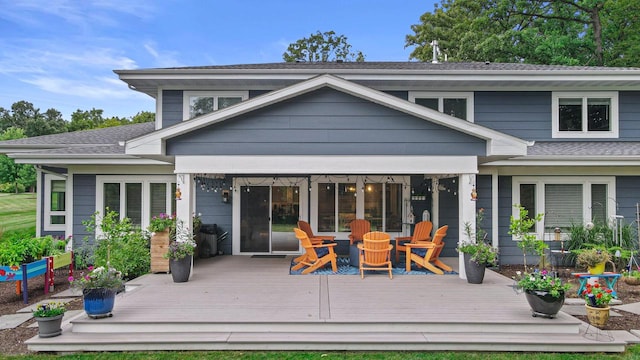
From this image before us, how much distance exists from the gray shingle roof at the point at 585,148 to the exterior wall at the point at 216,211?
7.36 meters

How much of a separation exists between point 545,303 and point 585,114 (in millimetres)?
6998

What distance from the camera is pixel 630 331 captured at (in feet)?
17.0

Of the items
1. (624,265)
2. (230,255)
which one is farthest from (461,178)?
(230,255)

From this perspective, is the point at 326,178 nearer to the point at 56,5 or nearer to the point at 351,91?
the point at 351,91

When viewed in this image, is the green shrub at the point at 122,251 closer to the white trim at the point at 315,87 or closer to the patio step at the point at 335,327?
the white trim at the point at 315,87

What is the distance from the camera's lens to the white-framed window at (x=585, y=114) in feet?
31.9

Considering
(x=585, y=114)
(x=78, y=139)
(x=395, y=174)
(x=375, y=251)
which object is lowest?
(x=375, y=251)

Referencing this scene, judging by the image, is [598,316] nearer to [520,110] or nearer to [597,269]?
[597,269]

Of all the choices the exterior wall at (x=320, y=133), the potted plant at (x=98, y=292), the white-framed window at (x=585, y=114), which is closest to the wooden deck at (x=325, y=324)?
the potted plant at (x=98, y=292)

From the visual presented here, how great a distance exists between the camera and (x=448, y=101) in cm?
973

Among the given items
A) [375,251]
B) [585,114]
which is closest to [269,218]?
[375,251]

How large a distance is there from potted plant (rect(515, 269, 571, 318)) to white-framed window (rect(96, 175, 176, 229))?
793 cm

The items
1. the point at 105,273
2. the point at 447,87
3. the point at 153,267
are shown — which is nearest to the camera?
the point at 105,273

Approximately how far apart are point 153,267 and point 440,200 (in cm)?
684
